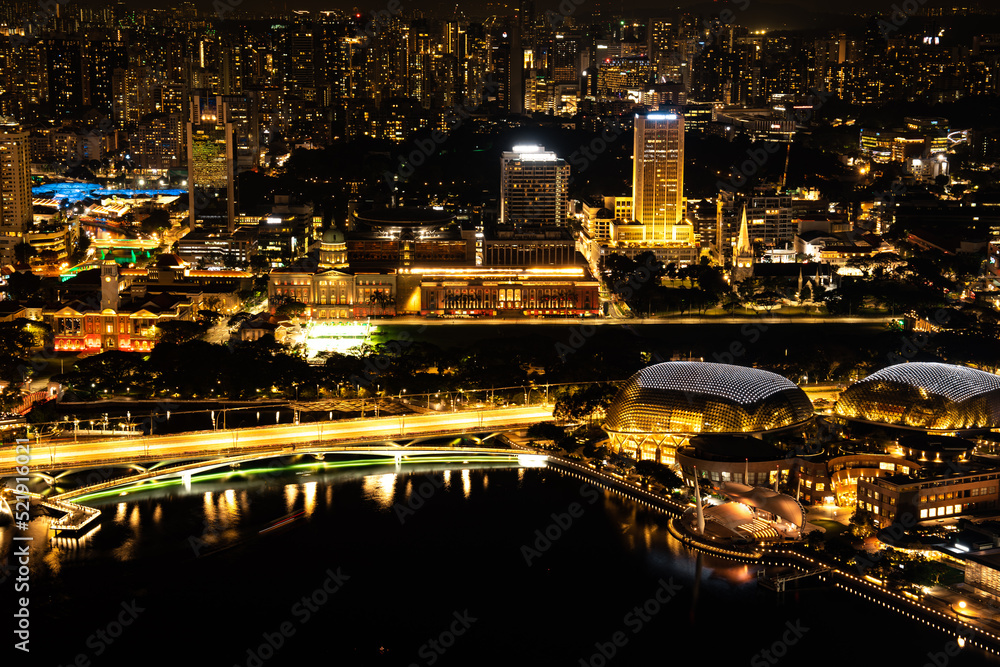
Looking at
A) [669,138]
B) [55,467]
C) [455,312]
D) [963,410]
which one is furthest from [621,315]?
[55,467]

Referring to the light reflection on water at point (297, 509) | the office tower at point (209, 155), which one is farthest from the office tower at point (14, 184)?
the light reflection on water at point (297, 509)

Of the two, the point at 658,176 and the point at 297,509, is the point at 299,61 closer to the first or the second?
the point at 658,176

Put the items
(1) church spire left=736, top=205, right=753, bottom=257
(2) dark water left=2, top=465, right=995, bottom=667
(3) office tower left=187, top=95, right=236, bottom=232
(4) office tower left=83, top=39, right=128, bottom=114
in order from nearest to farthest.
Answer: (2) dark water left=2, top=465, right=995, bottom=667 < (1) church spire left=736, top=205, right=753, bottom=257 < (3) office tower left=187, top=95, right=236, bottom=232 < (4) office tower left=83, top=39, right=128, bottom=114

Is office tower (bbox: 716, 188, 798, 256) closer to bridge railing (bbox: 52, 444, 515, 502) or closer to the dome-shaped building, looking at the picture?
the dome-shaped building

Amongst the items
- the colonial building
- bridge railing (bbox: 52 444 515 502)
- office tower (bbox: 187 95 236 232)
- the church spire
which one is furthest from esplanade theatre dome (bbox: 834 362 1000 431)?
office tower (bbox: 187 95 236 232)

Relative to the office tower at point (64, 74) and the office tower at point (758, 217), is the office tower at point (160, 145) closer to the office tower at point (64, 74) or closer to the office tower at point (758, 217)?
the office tower at point (64, 74)

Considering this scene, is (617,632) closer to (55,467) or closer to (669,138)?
→ (55,467)
